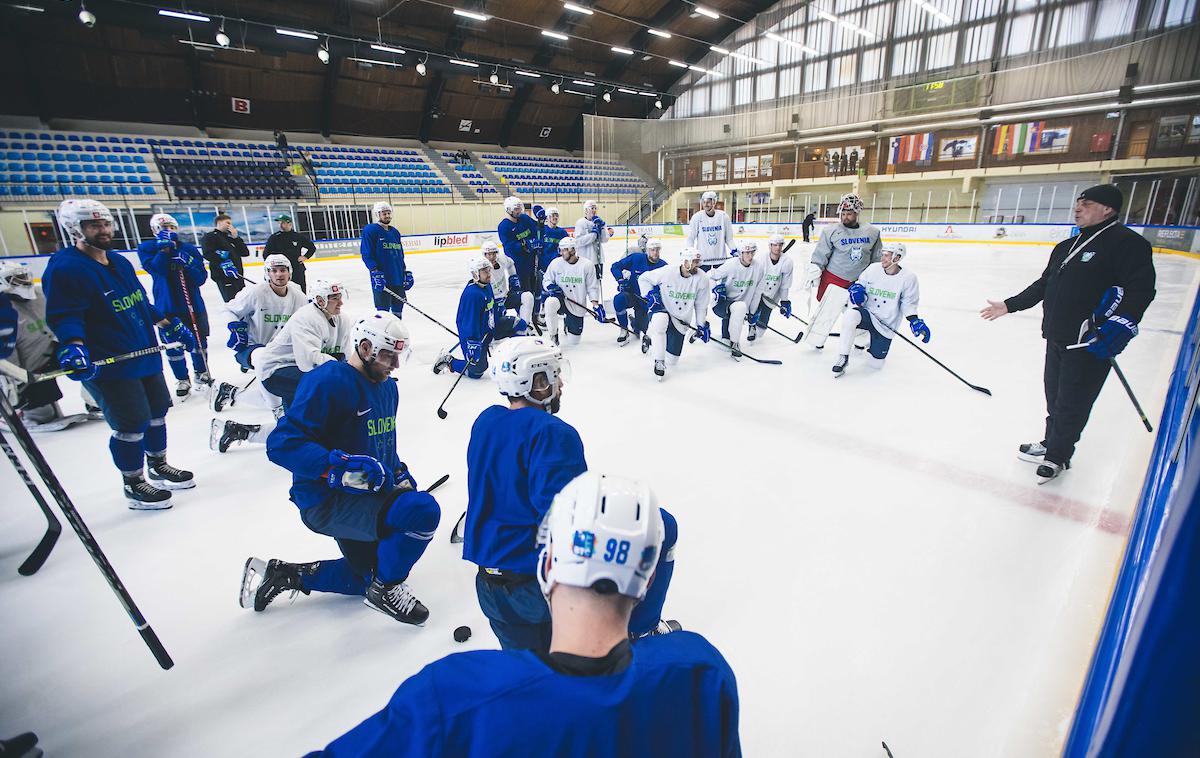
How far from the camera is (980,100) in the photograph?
19031 millimetres

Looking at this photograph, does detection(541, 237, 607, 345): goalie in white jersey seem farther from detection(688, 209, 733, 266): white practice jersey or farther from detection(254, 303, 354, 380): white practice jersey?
detection(254, 303, 354, 380): white practice jersey

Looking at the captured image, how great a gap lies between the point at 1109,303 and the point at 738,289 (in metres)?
3.73

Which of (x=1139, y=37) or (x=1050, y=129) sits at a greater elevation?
(x=1139, y=37)

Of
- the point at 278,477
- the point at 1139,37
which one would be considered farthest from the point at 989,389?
the point at 1139,37

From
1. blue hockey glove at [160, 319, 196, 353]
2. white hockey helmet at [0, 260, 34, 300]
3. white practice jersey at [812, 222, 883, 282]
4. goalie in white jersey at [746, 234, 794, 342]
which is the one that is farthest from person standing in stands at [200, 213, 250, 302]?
white practice jersey at [812, 222, 883, 282]

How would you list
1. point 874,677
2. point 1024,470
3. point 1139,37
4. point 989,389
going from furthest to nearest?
1. point 1139,37
2. point 989,389
3. point 1024,470
4. point 874,677

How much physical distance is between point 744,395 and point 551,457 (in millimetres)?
3585

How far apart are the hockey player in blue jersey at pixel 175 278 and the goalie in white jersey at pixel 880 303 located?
19.8 ft

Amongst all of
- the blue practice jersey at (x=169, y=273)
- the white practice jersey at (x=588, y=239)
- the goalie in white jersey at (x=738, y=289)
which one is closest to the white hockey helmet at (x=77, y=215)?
the blue practice jersey at (x=169, y=273)

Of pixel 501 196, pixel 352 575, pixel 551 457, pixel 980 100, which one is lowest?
pixel 352 575

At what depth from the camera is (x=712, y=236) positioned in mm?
7125

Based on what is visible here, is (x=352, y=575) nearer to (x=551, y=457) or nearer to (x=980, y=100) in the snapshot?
(x=551, y=457)

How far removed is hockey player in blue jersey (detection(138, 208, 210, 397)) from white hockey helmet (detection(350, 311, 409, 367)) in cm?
353

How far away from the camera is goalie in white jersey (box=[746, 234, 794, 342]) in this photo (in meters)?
6.52
